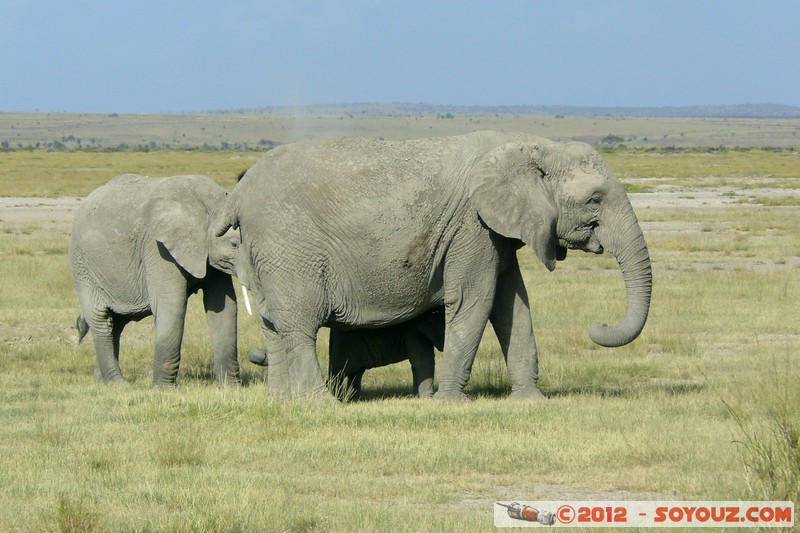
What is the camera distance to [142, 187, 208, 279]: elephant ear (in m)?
12.2

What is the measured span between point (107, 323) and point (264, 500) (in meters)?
6.61

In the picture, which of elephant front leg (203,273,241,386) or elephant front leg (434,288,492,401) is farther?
elephant front leg (203,273,241,386)

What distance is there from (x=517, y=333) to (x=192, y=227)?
3.33 meters

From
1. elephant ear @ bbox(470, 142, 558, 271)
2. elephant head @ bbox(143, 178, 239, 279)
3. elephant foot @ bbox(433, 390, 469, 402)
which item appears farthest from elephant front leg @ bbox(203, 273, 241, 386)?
elephant ear @ bbox(470, 142, 558, 271)

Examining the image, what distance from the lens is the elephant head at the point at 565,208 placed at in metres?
10.6

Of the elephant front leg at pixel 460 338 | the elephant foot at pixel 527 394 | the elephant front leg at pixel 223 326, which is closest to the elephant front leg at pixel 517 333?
the elephant foot at pixel 527 394

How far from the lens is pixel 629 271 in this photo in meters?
10.7

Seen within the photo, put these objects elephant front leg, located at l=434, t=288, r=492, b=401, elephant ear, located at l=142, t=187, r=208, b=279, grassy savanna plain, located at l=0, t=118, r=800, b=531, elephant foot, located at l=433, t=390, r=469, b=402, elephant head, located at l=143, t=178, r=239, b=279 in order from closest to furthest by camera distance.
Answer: grassy savanna plain, located at l=0, t=118, r=800, b=531 → elephant front leg, located at l=434, t=288, r=492, b=401 → elephant foot, located at l=433, t=390, r=469, b=402 → elephant head, located at l=143, t=178, r=239, b=279 → elephant ear, located at l=142, t=187, r=208, b=279

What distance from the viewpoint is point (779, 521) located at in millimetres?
6293

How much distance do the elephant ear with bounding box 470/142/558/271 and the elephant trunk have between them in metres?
0.53

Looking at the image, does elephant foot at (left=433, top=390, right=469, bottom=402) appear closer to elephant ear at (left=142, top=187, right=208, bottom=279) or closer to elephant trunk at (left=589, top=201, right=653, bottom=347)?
elephant trunk at (left=589, top=201, right=653, bottom=347)

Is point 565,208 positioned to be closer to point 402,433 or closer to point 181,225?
point 402,433

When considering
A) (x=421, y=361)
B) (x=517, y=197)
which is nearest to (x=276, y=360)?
(x=421, y=361)

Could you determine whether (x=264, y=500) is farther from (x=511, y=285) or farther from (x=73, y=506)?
(x=511, y=285)
